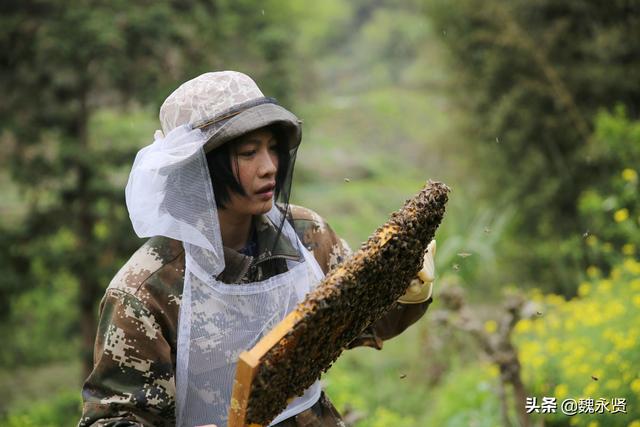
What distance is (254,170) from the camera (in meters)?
2.21

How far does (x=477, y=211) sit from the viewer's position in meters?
10.1

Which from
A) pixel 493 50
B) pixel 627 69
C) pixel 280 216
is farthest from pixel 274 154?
pixel 493 50

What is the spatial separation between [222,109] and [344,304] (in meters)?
0.75

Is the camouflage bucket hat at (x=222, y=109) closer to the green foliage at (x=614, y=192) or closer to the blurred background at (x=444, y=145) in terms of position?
the green foliage at (x=614, y=192)

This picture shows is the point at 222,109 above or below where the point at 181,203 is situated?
above

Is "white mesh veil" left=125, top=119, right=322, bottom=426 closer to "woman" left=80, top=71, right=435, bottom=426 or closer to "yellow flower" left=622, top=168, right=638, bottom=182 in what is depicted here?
"woman" left=80, top=71, right=435, bottom=426

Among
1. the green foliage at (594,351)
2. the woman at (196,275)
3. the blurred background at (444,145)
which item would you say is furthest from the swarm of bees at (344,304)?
the blurred background at (444,145)

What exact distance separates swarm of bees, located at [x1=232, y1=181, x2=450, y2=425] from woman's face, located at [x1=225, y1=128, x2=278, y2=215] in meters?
0.42

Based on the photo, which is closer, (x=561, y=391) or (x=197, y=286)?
(x=197, y=286)

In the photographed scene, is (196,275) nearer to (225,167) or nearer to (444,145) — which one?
(225,167)

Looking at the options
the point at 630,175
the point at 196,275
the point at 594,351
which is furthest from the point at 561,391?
the point at 196,275

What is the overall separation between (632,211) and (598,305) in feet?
4.58

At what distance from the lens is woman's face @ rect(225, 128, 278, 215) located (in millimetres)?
2211

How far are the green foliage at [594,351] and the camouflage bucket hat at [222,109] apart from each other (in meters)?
3.04
